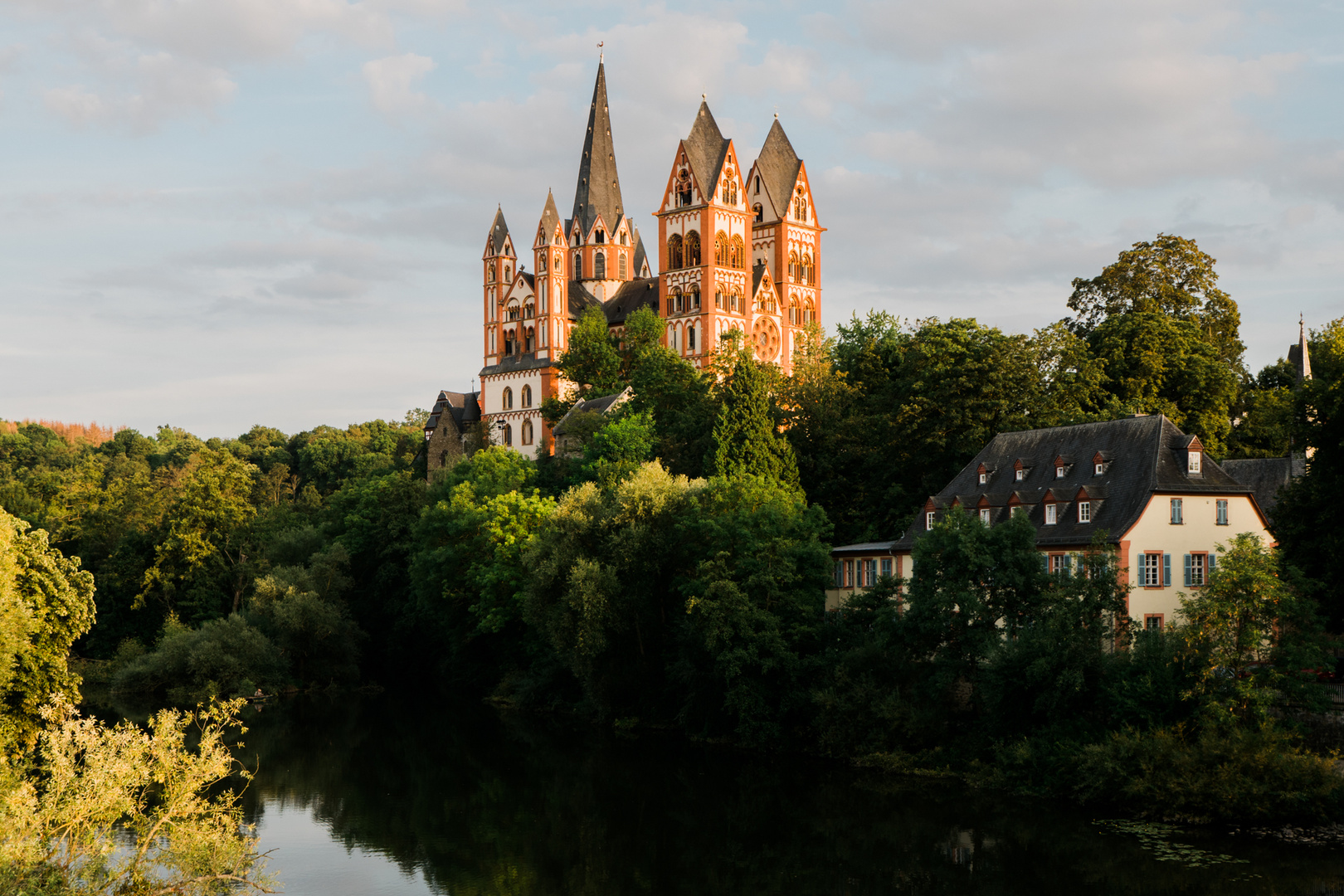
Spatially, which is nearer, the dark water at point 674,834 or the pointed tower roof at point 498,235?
the dark water at point 674,834

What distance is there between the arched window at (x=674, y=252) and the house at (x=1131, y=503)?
5475 cm

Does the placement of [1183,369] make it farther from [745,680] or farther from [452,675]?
[452,675]

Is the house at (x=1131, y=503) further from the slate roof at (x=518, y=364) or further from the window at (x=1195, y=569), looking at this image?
the slate roof at (x=518, y=364)

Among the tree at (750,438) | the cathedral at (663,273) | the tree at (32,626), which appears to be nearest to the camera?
the tree at (32,626)

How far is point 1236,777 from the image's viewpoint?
106ft

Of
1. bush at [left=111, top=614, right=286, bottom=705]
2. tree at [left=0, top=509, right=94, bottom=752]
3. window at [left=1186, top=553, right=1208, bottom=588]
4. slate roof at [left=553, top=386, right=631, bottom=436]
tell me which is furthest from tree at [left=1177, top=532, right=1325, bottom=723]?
slate roof at [left=553, top=386, right=631, bottom=436]

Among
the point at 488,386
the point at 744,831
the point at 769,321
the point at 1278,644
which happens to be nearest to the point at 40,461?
the point at 488,386

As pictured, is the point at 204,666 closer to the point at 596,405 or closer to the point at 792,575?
the point at 596,405

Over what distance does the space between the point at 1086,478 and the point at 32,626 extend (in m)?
A: 32.0

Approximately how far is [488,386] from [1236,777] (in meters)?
74.9

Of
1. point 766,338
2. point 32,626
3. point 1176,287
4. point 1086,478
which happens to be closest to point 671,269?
point 766,338

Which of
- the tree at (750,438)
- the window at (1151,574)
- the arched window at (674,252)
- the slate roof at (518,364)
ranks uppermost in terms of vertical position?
the arched window at (674,252)

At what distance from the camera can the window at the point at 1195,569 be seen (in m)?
41.6

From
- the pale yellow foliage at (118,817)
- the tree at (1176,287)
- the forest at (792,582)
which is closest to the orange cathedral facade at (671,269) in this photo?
the forest at (792,582)
